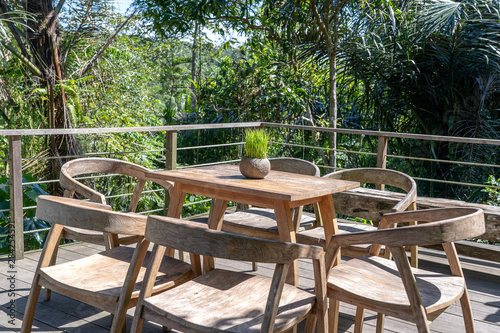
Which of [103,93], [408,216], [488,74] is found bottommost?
[408,216]

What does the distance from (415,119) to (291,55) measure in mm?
2113

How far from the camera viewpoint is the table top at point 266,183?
217 centimetres

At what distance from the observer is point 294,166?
3.32m

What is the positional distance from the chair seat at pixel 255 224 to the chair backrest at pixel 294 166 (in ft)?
1.06

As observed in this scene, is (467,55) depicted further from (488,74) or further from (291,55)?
(291,55)

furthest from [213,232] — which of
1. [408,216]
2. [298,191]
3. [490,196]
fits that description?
[490,196]

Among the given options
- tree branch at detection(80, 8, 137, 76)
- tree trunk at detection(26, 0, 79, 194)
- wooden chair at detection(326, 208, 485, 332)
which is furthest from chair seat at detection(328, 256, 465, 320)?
tree branch at detection(80, 8, 137, 76)

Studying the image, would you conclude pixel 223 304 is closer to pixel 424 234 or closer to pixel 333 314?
pixel 333 314

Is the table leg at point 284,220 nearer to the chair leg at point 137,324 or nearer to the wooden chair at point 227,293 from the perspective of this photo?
the wooden chair at point 227,293

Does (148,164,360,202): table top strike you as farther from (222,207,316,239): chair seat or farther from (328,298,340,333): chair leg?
(328,298,340,333): chair leg

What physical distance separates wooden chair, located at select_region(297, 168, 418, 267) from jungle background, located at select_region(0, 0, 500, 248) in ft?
8.98

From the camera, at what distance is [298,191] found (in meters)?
2.21

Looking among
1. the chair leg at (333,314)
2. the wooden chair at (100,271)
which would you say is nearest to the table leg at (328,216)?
the chair leg at (333,314)

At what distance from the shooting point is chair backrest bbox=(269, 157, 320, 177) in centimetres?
318
